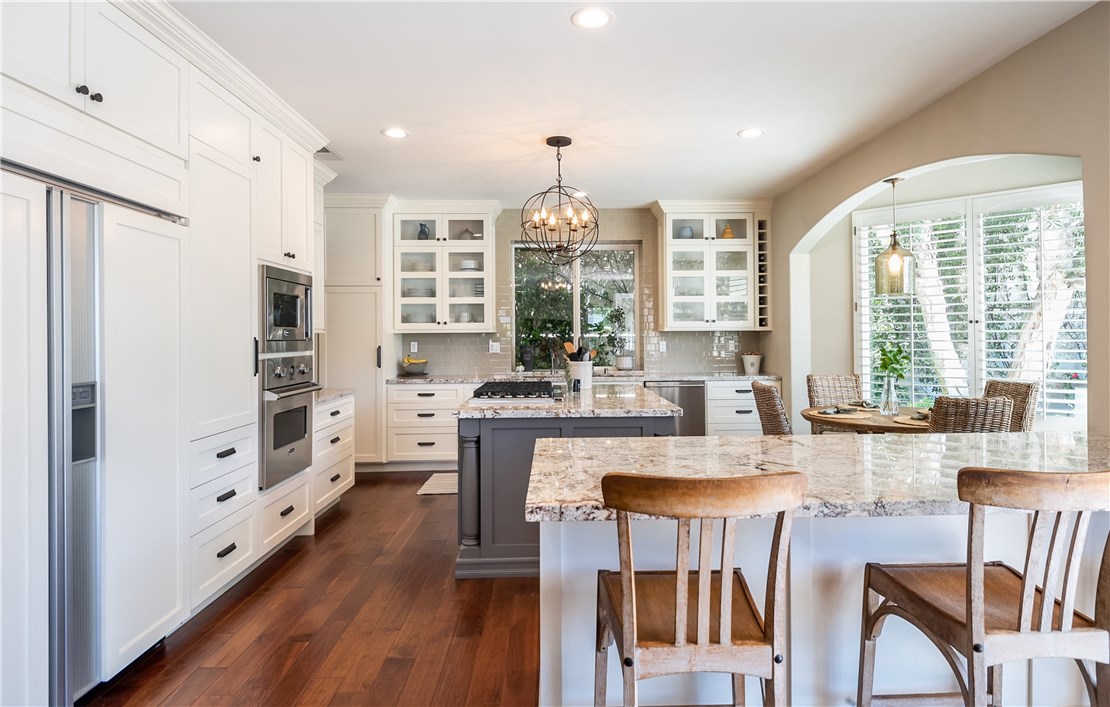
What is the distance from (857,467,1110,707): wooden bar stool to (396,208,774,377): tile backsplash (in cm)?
453

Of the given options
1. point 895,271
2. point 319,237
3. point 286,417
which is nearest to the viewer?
point 286,417

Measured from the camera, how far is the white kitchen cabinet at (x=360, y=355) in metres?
4.97

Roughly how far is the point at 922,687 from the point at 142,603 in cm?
261

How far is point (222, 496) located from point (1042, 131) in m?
4.04

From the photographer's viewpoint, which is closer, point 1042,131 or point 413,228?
point 1042,131

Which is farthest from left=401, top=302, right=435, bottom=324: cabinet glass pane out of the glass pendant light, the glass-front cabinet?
the glass pendant light

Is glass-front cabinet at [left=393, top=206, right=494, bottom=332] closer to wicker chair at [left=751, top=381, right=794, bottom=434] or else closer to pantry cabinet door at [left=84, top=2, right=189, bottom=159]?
wicker chair at [left=751, top=381, right=794, bottom=434]

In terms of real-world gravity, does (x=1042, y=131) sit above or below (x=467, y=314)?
above

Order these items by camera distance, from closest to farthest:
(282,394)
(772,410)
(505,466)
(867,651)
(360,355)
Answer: (867,651), (505,466), (282,394), (772,410), (360,355)

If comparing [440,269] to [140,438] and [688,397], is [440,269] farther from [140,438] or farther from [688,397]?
[140,438]

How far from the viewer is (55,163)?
5.30 ft

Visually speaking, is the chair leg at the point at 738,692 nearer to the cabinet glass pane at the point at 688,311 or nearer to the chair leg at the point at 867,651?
the chair leg at the point at 867,651

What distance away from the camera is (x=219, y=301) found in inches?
96.5

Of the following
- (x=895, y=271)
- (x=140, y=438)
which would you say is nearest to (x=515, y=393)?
(x=140, y=438)
